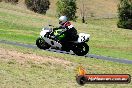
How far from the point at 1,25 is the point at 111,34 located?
21.1m

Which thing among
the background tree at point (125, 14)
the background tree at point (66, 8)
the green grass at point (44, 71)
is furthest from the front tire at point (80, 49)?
the background tree at point (66, 8)

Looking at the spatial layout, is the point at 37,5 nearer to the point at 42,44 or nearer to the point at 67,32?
the point at 42,44

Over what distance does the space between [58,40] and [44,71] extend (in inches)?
422

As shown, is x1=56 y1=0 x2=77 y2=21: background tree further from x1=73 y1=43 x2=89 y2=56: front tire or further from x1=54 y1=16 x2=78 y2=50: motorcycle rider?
x1=54 y1=16 x2=78 y2=50: motorcycle rider

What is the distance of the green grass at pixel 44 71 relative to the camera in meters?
24.3

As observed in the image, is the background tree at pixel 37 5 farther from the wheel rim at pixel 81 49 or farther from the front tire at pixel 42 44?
the wheel rim at pixel 81 49

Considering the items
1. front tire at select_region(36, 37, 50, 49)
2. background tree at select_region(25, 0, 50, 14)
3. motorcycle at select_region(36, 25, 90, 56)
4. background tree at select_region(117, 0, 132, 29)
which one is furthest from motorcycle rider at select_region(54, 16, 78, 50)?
background tree at select_region(25, 0, 50, 14)

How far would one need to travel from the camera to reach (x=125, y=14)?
121 m

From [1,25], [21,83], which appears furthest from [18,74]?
[1,25]

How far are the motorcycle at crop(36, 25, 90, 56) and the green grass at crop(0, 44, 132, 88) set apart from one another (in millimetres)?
5847

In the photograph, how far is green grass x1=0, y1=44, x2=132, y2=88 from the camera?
24270mm

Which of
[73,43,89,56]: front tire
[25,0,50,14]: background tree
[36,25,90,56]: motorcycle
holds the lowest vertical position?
[25,0,50,14]: background tree

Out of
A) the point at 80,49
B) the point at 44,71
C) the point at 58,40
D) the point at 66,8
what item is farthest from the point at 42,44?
the point at 66,8

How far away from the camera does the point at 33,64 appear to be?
28.1 metres
